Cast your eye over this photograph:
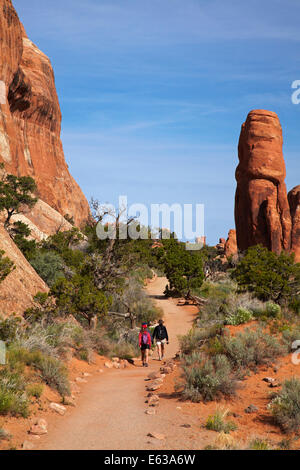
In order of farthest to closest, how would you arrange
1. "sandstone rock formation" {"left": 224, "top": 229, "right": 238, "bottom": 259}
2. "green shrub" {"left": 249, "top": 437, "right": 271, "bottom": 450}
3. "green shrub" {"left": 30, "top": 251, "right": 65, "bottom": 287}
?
1. "sandstone rock formation" {"left": 224, "top": 229, "right": 238, "bottom": 259}
2. "green shrub" {"left": 30, "top": 251, "right": 65, "bottom": 287}
3. "green shrub" {"left": 249, "top": 437, "right": 271, "bottom": 450}

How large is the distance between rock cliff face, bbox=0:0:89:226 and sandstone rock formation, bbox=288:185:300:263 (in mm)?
32209

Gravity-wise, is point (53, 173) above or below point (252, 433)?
above

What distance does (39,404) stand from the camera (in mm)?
8391

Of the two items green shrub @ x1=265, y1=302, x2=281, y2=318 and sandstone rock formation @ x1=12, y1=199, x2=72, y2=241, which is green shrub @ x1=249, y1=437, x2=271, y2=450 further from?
sandstone rock formation @ x1=12, y1=199, x2=72, y2=241

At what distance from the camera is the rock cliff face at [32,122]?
4728 centimetres

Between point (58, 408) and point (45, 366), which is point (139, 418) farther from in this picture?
point (45, 366)

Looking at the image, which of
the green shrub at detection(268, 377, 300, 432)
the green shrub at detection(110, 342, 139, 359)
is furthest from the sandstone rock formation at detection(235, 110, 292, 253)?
the green shrub at detection(268, 377, 300, 432)

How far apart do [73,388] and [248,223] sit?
39322 millimetres

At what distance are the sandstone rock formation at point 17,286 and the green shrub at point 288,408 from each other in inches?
315

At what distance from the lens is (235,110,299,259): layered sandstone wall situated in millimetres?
45719

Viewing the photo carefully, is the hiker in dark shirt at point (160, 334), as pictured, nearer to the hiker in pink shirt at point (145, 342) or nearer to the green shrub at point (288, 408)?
the hiker in pink shirt at point (145, 342)

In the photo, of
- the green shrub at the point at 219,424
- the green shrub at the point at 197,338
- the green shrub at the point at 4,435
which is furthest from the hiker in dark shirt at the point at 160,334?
the green shrub at the point at 4,435
